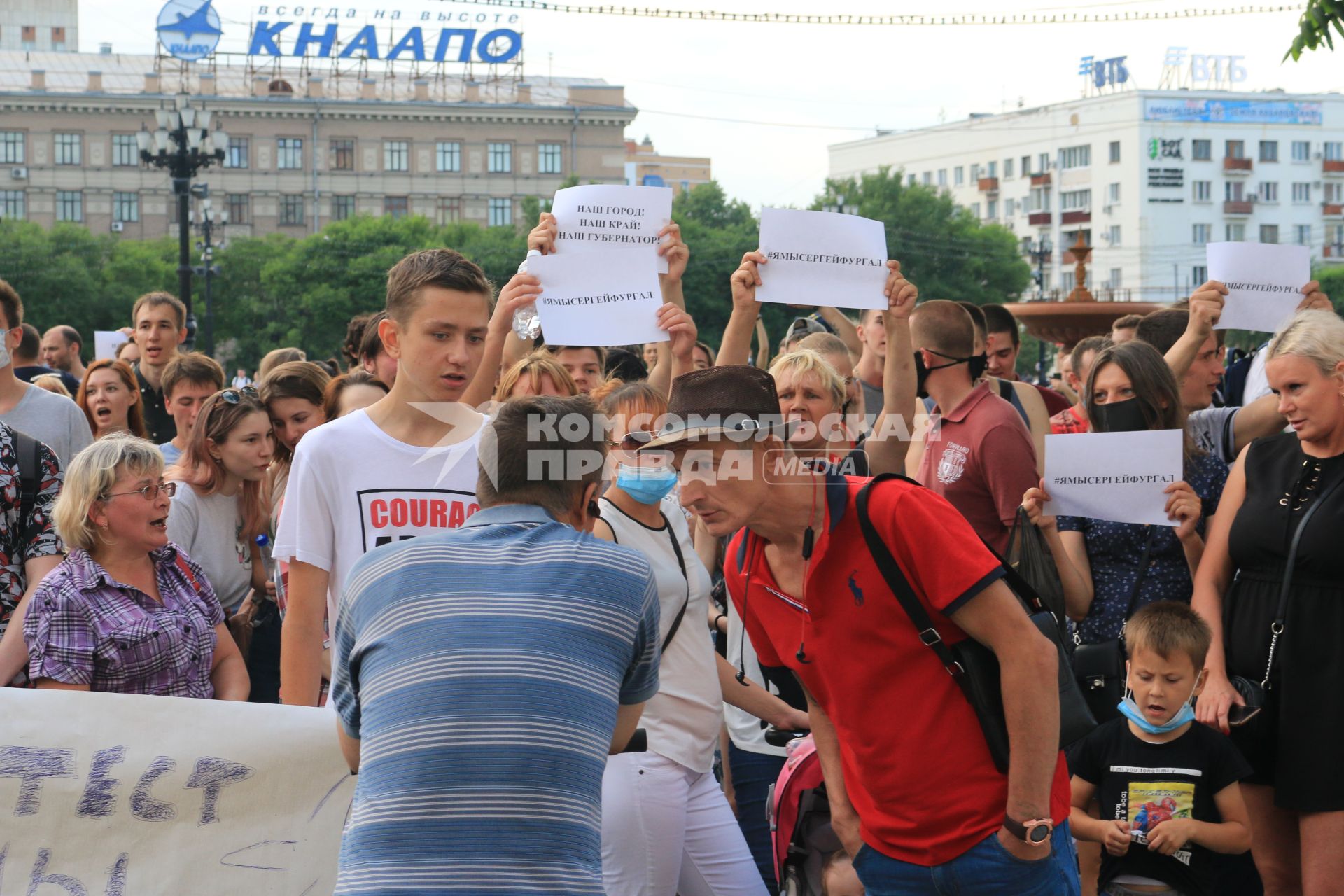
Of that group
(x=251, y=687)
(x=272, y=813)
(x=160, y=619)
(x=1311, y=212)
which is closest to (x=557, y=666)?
(x=272, y=813)

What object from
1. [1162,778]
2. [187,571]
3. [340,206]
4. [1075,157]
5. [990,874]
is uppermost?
[1075,157]

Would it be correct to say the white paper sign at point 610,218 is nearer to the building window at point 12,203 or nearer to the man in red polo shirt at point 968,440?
the man in red polo shirt at point 968,440

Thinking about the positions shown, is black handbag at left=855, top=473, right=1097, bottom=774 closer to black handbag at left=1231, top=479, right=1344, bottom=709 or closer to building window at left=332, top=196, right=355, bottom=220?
black handbag at left=1231, top=479, right=1344, bottom=709

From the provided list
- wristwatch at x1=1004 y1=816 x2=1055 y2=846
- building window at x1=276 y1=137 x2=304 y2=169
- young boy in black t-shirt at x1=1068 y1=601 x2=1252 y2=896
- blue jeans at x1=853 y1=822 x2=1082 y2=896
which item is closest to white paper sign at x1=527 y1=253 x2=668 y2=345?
young boy in black t-shirt at x1=1068 y1=601 x2=1252 y2=896

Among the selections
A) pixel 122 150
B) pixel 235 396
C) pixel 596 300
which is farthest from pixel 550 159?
pixel 596 300

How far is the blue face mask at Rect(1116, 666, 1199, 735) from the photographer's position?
4.85m

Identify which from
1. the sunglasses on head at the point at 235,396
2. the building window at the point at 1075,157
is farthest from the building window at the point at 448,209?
the sunglasses on head at the point at 235,396

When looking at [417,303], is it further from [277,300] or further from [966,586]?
[277,300]

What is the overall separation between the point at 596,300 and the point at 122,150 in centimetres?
9701

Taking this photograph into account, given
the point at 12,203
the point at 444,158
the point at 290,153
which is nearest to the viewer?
the point at 12,203

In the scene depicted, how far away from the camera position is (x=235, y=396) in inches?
235

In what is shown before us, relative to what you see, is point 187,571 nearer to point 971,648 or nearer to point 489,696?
point 489,696

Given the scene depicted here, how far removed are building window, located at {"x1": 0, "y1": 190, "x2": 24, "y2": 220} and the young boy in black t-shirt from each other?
97.0 meters

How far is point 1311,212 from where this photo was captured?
119 metres
